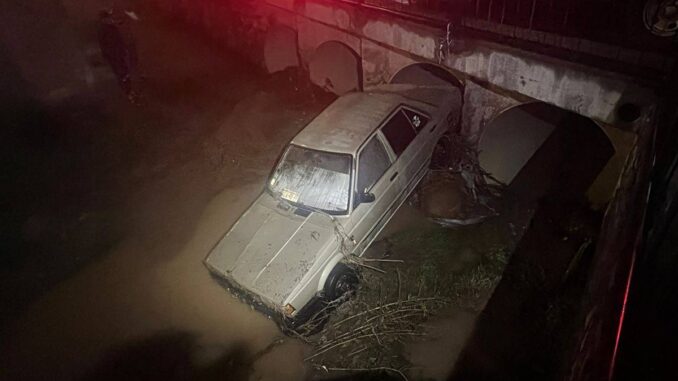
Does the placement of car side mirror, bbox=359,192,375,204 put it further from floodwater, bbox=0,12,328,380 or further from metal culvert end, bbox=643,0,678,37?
metal culvert end, bbox=643,0,678,37

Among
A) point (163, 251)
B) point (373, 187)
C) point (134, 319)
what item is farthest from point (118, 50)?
point (373, 187)

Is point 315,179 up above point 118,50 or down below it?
below

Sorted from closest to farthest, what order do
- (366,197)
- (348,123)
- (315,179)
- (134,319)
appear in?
(366,197), (315,179), (134,319), (348,123)

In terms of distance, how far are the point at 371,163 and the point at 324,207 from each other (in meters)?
0.90

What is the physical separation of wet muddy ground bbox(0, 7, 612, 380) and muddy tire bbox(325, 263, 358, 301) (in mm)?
216

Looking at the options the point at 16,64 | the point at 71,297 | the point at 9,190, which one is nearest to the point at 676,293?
the point at 71,297

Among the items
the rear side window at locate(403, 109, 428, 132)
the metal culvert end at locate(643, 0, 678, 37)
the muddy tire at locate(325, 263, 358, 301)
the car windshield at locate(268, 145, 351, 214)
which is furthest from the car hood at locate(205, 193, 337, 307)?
the metal culvert end at locate(643, 0, 678, 37)

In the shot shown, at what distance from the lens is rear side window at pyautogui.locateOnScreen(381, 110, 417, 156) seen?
5.85m

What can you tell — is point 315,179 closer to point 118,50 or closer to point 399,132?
point 399,132

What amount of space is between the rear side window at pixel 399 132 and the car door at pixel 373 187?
0.51ft

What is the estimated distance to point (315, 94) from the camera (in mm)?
10203

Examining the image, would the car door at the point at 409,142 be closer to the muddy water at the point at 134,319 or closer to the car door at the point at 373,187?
the car door at the point at 373,187

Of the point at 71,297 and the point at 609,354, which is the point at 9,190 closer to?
the point at 71,297

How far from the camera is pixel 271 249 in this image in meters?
5.20
